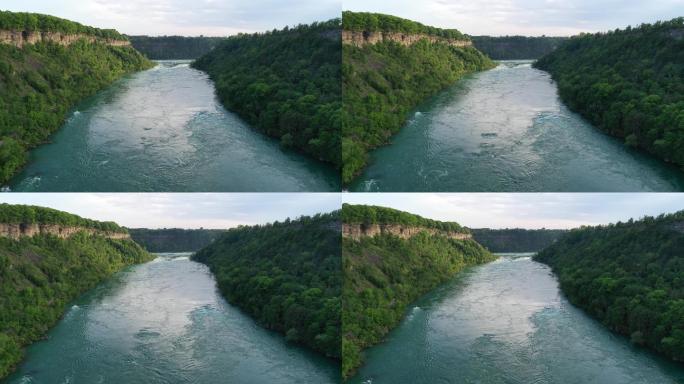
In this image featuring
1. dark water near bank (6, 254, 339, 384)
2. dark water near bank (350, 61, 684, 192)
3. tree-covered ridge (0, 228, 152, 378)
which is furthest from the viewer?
tree-covered ridge (0, 228, 152, 378)

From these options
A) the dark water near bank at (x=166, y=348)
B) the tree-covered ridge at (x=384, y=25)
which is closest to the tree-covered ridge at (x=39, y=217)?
the dark water near bank at (x=166, y=348)

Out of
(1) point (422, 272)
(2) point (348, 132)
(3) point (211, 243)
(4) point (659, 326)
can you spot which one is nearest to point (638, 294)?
(4) point (659, 326)

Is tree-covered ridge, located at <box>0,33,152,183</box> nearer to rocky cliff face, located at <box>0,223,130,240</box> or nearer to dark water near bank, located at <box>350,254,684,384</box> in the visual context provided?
rocky cliff face, located at <box>0,223,130,240</box>

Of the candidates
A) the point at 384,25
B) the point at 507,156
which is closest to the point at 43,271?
the point at 384,25

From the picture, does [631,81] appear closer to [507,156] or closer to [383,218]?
[507,156]

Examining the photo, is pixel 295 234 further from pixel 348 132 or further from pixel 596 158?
pixel 596 158

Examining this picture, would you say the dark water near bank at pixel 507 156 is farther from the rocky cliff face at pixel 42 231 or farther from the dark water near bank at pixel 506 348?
the rocky cliff face at pixel 42 231

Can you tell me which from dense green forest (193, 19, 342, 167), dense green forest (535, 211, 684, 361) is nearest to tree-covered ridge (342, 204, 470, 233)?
dense green forest (193, 19, 342, 167)
